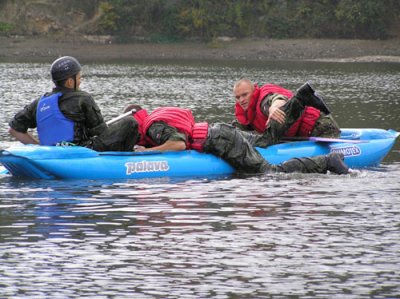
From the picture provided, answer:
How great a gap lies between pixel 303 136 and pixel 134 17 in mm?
57028

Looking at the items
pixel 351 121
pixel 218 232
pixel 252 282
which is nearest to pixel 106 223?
pixel 218 232

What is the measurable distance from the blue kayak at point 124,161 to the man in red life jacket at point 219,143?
5.8 inches

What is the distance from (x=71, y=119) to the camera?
13711 millimetres

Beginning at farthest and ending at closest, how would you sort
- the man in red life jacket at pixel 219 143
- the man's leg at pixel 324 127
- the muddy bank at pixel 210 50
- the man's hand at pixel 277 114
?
the muddy bank at pixel 210 50
the man's leg at pixel 324 127
the man's hand at pixel 277 114
the man in red life jacket at pixel 219 143

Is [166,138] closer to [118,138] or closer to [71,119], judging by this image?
[118,138]

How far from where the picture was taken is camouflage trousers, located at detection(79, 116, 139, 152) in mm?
13891

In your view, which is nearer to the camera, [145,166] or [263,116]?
[145,166]

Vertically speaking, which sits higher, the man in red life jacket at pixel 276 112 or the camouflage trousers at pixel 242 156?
the man in red life jacket at pixel 276 112

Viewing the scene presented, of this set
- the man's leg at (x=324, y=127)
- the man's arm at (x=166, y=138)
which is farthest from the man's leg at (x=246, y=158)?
the man's leg at (x=324, y=127)

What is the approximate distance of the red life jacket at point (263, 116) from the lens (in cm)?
1509

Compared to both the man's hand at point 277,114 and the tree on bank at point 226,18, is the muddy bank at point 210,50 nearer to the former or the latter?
the tree on bank at point 226,18

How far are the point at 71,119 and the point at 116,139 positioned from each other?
0.65m

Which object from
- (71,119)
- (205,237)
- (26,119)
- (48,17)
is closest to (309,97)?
(71,119)

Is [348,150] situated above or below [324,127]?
below
